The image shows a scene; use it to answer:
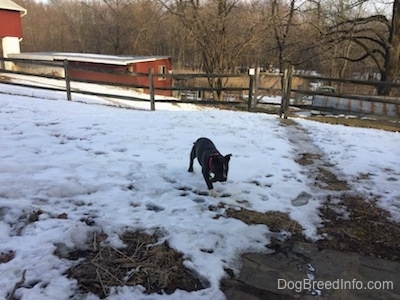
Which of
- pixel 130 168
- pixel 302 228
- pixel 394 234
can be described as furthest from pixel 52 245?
pixel 394 234

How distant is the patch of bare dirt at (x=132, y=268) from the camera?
2.33 meters

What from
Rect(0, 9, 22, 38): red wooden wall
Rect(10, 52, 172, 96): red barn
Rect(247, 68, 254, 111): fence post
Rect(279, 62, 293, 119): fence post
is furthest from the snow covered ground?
Rect(0, 9, 22, 38): red wooden wall

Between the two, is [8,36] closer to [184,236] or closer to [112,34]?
[112,34]

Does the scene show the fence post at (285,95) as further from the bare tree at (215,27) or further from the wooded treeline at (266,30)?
the bare tree at (215,27)

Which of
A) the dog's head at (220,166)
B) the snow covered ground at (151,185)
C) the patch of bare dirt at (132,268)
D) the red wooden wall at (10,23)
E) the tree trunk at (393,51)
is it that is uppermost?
the red wooden wall at (10,23)

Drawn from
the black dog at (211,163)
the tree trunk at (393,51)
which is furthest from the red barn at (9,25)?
the black dog at (211,163)

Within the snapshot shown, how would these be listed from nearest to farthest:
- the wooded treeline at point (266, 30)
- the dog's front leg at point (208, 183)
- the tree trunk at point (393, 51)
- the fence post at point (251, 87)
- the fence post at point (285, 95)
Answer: the dog's front leg at point (208, 183) → the fence post at point (285, 95) → the fence post at point (251, 87) → the tree trunk at point (393, 51) → the wooded treeline at point (266, 30)

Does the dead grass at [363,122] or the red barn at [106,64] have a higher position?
the red barn at [106,64]

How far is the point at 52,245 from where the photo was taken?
2645 millimetres

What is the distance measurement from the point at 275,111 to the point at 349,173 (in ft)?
17.4

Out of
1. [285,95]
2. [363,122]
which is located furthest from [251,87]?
[363,122]

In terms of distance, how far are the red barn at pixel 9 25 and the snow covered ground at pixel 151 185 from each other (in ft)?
60.9

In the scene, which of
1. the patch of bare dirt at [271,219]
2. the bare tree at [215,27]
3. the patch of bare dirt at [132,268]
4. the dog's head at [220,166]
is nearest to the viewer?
the patch of bare dirt at [132,268]

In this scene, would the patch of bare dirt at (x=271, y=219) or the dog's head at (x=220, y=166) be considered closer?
the patch of bare dirt at (x=271, y=219)
